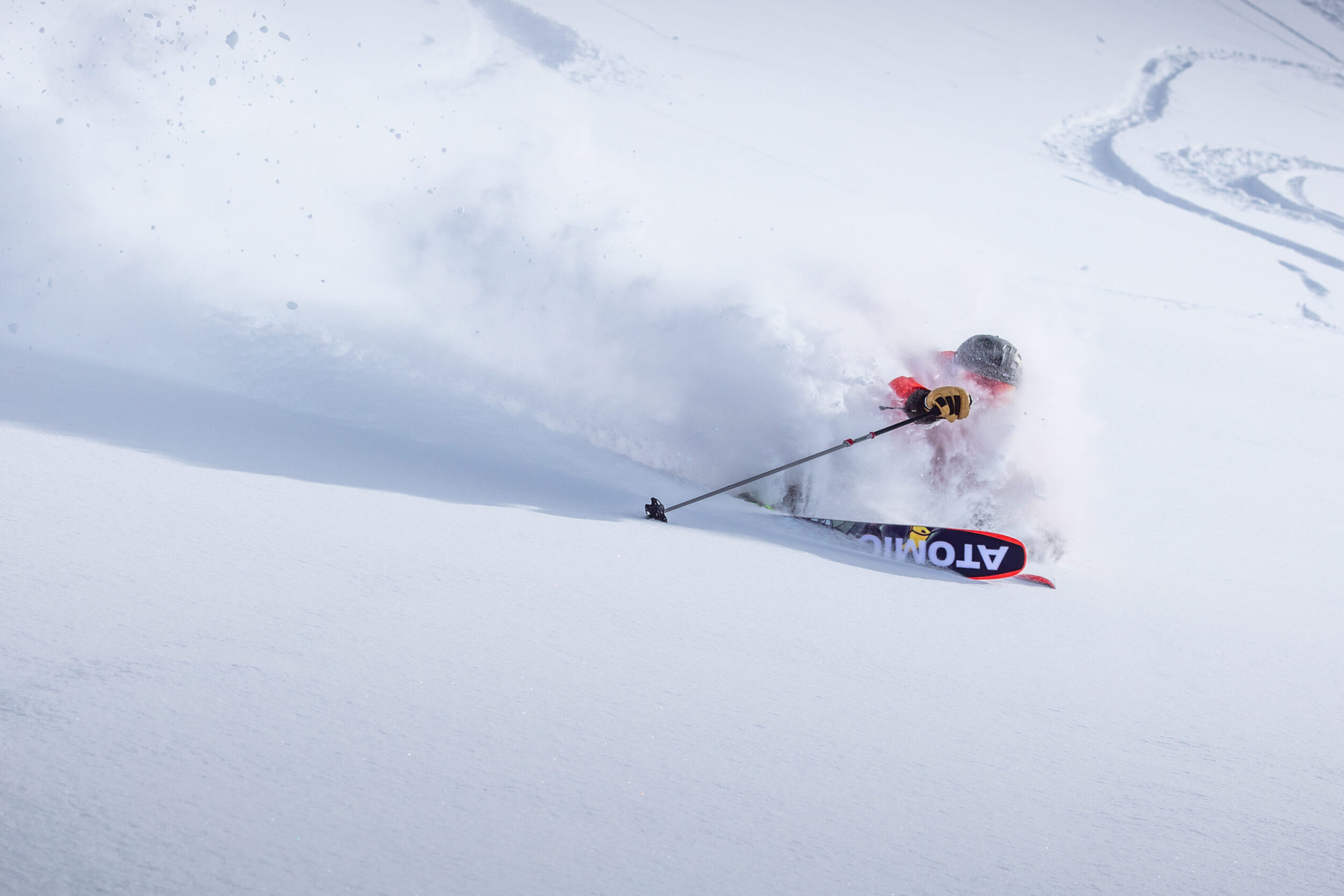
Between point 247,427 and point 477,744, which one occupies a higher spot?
point 247,427

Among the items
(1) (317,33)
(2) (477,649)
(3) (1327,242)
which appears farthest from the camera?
(1) (317,33)

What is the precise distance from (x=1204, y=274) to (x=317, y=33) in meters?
15.3

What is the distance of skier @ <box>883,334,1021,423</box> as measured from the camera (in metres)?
4.57

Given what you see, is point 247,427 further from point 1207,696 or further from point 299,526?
point 1207,696

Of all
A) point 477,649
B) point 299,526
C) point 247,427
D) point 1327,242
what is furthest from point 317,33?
point 1327,242

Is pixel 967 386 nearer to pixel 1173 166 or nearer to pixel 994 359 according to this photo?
pixel 994 359

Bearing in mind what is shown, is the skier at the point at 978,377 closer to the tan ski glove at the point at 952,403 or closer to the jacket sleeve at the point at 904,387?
the jacket sleeve at the point at 904,387

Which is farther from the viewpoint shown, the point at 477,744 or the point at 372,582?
the point at 372,582

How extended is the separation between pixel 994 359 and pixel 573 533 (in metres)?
2.33

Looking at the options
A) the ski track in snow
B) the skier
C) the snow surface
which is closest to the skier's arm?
the skier

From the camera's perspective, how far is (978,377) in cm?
466

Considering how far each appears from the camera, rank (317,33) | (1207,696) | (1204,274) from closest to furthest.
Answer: (1207,696) < (1204,274) < (317,33)

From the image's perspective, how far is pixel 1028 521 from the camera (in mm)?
4570

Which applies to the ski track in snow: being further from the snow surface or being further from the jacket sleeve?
the jacket sleeve
